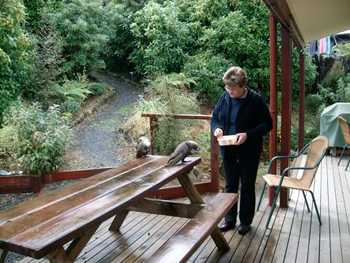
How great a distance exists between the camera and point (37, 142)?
5.33m

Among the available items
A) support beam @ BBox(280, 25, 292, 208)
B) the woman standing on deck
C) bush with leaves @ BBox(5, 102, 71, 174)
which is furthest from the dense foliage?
the woman standing on deck

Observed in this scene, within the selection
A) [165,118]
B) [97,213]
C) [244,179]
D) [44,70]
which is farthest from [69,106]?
[97,213]

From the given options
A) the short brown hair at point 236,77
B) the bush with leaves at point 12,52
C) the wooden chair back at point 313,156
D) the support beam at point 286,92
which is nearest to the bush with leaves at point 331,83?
the support beam at point 286,92

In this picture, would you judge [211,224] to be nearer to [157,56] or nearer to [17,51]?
[17,51]

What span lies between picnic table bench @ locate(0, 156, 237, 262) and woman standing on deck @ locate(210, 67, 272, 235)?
0.31 metres

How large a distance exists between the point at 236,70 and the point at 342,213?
219 cm

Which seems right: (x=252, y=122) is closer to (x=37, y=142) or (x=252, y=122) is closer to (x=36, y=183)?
(x=36, y=183)

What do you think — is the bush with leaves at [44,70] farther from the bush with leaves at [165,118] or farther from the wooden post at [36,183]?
the wooden post at [36,183]

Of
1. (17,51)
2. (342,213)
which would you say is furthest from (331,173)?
(17,51)

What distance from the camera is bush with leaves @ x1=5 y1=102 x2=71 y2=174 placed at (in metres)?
5.16

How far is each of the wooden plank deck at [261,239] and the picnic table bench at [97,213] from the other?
268mm

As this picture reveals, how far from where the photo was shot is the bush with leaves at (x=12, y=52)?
6.09 metres

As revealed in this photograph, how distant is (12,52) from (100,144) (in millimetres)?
2381

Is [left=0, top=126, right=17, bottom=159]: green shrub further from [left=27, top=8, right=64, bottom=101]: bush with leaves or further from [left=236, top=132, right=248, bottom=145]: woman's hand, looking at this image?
[left=236, top=132, right=248, bottom=145]: woman's hand
